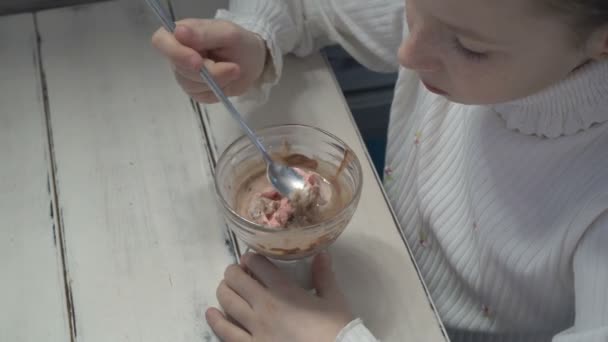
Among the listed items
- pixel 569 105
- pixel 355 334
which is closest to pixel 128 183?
pixel 355 334

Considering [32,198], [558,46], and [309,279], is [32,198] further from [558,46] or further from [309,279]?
[558,46]

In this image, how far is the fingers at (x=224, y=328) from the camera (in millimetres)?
560

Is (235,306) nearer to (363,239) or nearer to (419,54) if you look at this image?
(363,239)

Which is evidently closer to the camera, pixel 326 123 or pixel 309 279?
pixel 309 279

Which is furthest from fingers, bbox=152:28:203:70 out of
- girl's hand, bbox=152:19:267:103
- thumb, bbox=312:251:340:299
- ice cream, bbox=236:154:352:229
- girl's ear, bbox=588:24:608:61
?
girl's ear, bbox=588:24:608:61

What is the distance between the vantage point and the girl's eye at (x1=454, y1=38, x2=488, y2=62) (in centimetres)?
52

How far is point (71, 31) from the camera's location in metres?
0.86

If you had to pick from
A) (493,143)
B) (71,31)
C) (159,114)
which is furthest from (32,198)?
(493,143)

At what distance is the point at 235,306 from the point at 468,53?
0.31 m

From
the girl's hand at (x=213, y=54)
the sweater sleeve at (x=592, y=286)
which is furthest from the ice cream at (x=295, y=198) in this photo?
the sweater sleeve at (x=592, y=286)

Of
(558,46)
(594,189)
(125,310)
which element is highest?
(558,46)

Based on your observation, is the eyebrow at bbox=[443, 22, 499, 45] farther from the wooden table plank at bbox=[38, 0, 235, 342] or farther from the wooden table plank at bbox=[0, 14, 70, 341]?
the wooden table plank at bbox=[0, 14, 70, 341]

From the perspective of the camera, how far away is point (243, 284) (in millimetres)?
585

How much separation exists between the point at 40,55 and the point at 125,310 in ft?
1.36
